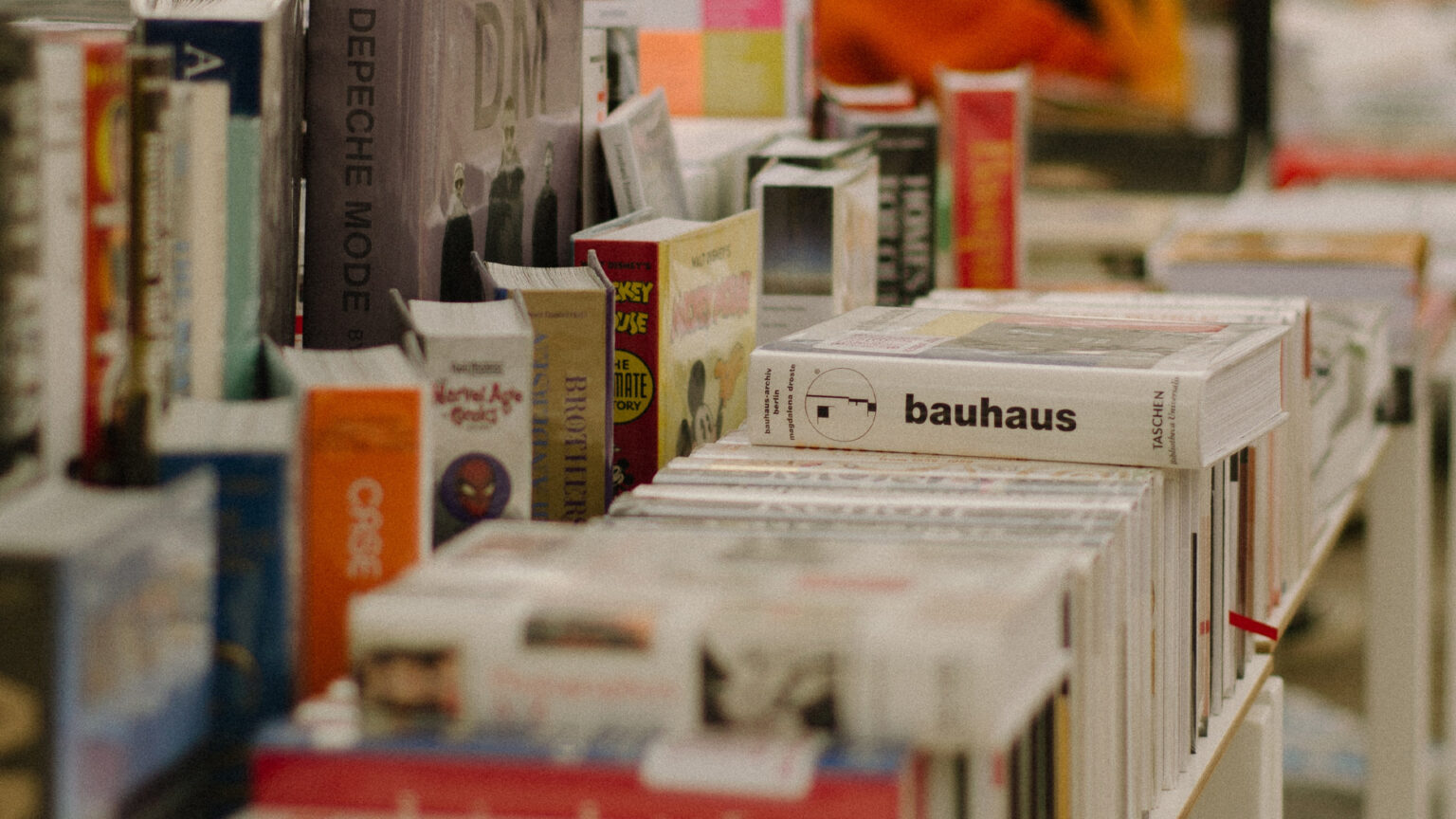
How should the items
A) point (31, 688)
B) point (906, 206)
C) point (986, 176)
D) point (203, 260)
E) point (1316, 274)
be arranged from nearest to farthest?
point (31, 688) < point (203, 260) < point (906, 206) < point (986, 176) < point (1316, 274)

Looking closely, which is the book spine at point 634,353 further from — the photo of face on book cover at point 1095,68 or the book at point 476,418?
the photo of face on book cover at point 1095,68

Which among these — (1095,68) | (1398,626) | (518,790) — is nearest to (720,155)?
(518,790)

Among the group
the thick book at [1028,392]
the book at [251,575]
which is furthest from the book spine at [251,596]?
the thick book at [1028,392]

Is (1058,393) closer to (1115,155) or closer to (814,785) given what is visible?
(814,785)

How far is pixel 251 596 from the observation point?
0.65 metres

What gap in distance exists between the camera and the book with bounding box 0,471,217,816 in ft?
1.72

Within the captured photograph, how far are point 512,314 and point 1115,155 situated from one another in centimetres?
232

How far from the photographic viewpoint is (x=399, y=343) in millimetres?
875

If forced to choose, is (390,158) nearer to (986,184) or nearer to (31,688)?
(31,688)

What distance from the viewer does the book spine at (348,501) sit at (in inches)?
26.5

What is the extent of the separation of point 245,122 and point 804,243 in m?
0.52

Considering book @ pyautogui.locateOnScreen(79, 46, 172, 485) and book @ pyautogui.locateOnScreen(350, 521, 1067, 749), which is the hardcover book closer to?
book @ pyautogui.locateOnScreen(79, 46, 172, 485)

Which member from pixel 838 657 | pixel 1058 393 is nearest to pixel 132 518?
pixel 838 657

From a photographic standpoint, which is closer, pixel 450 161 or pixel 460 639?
pixel 460 639
